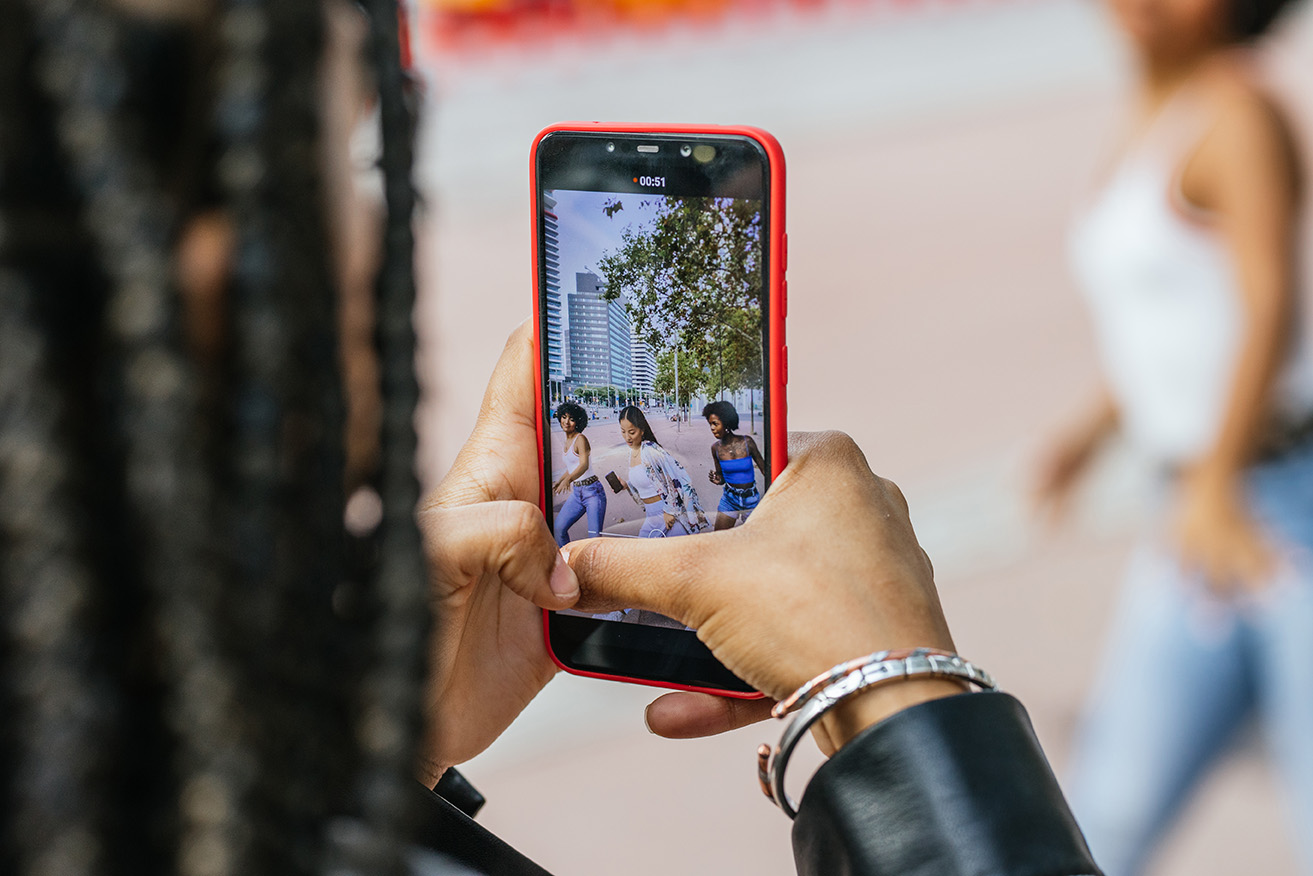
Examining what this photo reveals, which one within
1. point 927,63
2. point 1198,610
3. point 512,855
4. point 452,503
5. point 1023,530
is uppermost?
point 927,63

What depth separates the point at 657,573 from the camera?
1.01 meters

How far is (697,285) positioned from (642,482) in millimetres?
210

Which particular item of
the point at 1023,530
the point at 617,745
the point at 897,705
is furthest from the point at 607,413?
the point at 1023,530

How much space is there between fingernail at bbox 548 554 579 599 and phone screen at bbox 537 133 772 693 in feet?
0.37

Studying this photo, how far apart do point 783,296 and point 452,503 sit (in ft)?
1.20

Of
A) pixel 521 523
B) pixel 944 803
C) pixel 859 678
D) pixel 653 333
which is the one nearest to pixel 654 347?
pixel 653 333

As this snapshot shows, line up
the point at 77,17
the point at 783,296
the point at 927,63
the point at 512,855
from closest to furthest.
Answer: the point at 77,17 < the point at 512,855 < the point at 783,296 < the point at 927,63

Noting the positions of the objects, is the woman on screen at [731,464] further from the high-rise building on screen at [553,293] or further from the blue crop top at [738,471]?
the high-rise building on screen at [553,293]

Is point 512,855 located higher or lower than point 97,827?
lower

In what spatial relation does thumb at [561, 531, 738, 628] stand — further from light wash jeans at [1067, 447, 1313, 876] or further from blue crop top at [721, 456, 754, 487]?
light wash jeans at [1067, 447, 1313, 876]

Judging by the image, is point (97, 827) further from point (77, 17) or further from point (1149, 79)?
point (1149, 79)

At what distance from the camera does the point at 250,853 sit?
367mm

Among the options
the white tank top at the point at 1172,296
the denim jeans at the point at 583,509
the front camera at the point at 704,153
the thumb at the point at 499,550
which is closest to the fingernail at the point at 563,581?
the thumb at the point at 499,550

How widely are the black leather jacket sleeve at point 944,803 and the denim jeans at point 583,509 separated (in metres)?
0.43
